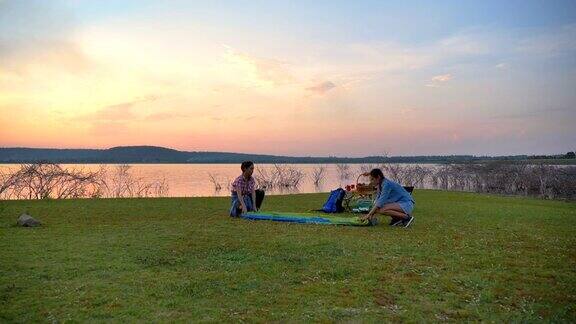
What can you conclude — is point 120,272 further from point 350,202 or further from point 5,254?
point 350,202

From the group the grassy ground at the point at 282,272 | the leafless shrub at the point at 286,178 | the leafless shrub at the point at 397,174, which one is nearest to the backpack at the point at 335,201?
the grassy ground at the point at 282,272

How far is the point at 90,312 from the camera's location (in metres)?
5.50

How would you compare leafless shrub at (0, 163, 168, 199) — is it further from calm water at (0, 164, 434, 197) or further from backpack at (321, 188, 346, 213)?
backpack at (321, 188, 346, 213)

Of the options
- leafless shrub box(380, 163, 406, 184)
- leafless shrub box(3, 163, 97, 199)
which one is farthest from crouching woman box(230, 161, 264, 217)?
leafless shrub box(380, 163, 406, 184)

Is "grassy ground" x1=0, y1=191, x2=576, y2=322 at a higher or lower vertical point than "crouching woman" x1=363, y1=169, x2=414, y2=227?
lower

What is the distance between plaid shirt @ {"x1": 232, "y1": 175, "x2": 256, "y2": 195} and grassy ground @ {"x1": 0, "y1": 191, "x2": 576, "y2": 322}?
5.71 feet

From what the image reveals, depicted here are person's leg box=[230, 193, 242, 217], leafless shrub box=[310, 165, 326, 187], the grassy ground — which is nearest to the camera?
the grassy ground

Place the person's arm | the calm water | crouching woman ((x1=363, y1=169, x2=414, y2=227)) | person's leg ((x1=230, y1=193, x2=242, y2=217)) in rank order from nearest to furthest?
crouching woman ((x1=363, y1=169, x2=414, y2=227)) → the person's arm → person's leg ((x1=230, y1=193, x2=242, y2=217)) → the calm water

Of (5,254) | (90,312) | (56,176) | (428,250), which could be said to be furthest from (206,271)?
(56,176)

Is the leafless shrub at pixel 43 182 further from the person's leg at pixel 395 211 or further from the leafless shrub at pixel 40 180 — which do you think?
the person's leg at pixel 395 211

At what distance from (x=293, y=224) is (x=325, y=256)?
433 centimetres

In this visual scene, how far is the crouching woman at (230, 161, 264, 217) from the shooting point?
14102 mm

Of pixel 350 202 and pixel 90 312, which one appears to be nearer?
pixel 90 312

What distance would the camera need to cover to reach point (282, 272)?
7.36 metres
